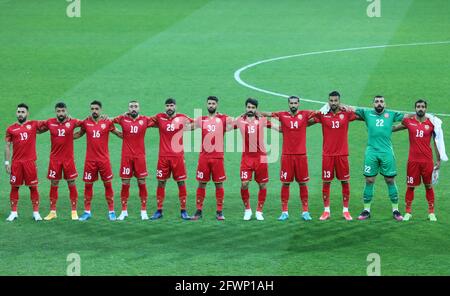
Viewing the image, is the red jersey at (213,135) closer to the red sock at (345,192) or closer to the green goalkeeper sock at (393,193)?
the red sock at (345,192)

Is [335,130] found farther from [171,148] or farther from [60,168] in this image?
[60,168]

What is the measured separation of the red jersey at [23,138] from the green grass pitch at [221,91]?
104 centimetres

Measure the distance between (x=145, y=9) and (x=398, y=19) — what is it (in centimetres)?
901

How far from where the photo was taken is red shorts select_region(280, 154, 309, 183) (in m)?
17.0

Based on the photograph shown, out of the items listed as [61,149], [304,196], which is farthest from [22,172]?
[304,196]

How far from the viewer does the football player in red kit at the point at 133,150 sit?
1705 centimetres

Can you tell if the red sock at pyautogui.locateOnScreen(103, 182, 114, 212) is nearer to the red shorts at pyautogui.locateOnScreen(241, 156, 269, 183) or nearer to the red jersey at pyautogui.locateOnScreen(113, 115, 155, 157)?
the red jersey at pyautogui.locateOnScreen(113, 115, 155, 157)

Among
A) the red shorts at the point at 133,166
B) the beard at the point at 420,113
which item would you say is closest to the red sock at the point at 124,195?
the red shorts at the point at 133,166

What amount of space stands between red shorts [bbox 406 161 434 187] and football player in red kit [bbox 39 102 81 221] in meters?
5.41

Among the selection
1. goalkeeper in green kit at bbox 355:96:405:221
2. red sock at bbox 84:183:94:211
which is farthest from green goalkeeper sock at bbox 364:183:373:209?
red sock at bbox 84:183:94:211

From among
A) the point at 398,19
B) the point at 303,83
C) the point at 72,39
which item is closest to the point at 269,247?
the point at 303,83

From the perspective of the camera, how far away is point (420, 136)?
16.7m

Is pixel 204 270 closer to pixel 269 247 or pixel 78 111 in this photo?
pixel 269 247

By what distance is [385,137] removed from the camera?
55.4ft
